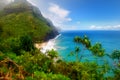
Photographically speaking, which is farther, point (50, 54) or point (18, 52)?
point (18, 52)

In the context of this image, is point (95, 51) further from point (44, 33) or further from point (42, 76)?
point (44, 33)

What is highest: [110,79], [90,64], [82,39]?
[82,39]

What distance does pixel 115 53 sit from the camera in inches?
1608

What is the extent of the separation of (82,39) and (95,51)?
27.5 feet

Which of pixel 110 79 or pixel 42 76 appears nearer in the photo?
pixel 42 76

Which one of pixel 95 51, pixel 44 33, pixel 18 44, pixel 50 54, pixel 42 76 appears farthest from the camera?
pixel 44 33

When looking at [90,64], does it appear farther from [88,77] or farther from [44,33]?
[44,33]

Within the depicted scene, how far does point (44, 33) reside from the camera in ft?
591

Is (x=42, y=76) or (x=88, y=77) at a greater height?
→ (x=42, y=76)

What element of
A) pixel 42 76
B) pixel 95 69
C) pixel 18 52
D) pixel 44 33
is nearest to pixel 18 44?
pixel 18 52

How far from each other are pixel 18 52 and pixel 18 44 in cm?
502

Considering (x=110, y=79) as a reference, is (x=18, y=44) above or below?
above

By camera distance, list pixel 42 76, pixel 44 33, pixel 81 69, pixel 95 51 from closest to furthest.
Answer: pixel 42 76, pixel 81 69, pixel 95 51, pixel 44 33

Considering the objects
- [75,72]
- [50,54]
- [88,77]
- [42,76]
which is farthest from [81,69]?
[42,76]
